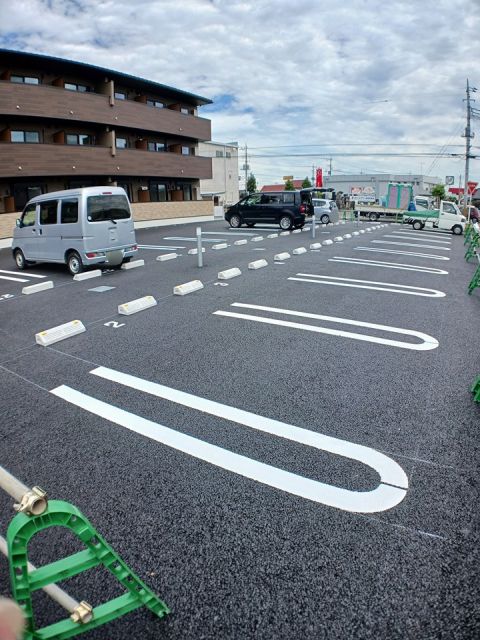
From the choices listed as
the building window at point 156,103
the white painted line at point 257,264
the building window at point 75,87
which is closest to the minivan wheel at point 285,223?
the white painted line at point 257,264

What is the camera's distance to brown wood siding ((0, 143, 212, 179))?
61.6 ft

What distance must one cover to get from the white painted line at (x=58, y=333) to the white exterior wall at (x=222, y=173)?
44349 mm

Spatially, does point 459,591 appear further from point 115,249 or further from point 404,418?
point 115,249

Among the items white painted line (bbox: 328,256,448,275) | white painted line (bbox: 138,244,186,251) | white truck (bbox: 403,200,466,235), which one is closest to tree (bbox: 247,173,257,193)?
white truck (bbox: 403,200,466,235)

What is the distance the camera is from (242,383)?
4266mm

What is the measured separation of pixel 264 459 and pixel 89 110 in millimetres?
23388

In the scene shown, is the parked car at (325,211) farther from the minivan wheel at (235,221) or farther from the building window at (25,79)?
the building window at (25,79)

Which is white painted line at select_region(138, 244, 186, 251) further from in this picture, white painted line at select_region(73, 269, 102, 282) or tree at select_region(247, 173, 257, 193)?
tree at select_region(247, 173, 257, 193)

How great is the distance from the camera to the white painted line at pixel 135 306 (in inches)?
264

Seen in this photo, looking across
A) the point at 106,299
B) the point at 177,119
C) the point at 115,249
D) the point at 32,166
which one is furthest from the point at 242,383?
the point at 177,119

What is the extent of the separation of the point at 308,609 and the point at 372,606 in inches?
11.3

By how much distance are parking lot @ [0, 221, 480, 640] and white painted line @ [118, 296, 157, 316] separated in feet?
0.69

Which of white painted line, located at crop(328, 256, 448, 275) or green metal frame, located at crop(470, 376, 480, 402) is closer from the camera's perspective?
green metal frame, located at crop(470, 376, 480, 402)

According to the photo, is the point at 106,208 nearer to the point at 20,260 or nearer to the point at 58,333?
the point at 20,260
